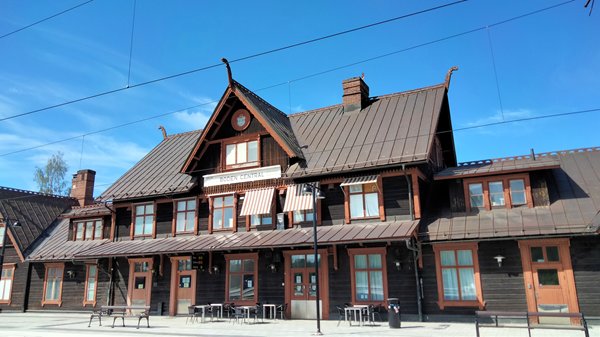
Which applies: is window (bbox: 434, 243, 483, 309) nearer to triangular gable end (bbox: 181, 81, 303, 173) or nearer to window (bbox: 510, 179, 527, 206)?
window (bbox: 510, 179, 527, 206)

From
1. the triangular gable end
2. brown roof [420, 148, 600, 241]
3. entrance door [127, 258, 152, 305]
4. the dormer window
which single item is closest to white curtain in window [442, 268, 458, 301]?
brown roof [420, 148, 600, 241]

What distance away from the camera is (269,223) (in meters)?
22.5

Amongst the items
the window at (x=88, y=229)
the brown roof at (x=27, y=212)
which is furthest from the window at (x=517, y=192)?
the brown roof at (x=27, y=212)

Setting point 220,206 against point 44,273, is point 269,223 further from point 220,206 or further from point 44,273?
point 44,273

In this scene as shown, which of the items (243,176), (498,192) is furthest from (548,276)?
(243,176)

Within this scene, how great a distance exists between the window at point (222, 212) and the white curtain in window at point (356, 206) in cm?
596

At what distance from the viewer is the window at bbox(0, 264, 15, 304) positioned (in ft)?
97.5

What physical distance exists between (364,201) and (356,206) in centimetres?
41

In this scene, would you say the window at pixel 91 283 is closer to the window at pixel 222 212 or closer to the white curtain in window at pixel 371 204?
the window at pixel 222 212

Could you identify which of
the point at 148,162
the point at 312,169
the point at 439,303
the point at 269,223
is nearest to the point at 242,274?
the point at 269,223

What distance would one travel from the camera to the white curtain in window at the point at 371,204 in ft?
67.4

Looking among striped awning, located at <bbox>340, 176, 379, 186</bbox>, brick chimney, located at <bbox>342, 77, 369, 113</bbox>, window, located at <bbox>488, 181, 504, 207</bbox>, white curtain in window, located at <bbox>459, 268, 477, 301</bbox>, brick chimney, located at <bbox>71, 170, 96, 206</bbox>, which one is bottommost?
white curtain in window, located at <bbox>459, 268, 477, 301</bbox>

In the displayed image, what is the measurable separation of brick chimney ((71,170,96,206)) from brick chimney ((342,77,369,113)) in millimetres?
20866

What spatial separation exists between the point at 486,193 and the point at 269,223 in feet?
30.9
